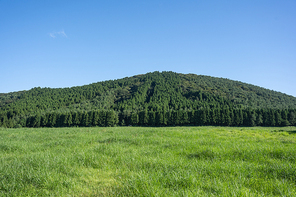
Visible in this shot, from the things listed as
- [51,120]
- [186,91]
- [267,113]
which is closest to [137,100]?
[186,91]

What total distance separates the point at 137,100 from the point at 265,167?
15554cm

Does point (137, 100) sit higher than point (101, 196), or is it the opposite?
point (137, 100)

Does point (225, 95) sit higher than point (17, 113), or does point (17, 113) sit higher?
point (225, 95)

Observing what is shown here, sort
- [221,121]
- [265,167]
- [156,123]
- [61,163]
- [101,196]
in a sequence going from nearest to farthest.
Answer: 1. [101,196]
2. [265,167]
3. [61,163]
4. [221,121]
5. [156,123]

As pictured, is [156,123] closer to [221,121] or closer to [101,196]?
[221,121]

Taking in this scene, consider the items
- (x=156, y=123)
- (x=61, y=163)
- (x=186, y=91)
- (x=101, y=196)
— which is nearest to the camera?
(x=101, y=196)

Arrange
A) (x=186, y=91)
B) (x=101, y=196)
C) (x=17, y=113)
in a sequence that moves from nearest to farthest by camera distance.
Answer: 1. (x=101, y=196)
2. (x=17, y=113)
3. (x=186, y=91)

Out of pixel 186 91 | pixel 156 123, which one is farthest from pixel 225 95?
pixel 156 123

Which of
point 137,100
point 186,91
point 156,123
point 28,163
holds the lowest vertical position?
point 156,123

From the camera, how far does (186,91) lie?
185 metres

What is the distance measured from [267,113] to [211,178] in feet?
366

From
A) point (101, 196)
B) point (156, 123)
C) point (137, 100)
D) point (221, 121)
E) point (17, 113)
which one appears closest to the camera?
point (101, 196)

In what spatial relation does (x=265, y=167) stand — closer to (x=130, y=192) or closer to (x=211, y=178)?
(x=211, y=178)

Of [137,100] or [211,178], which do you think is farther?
[137,100]
